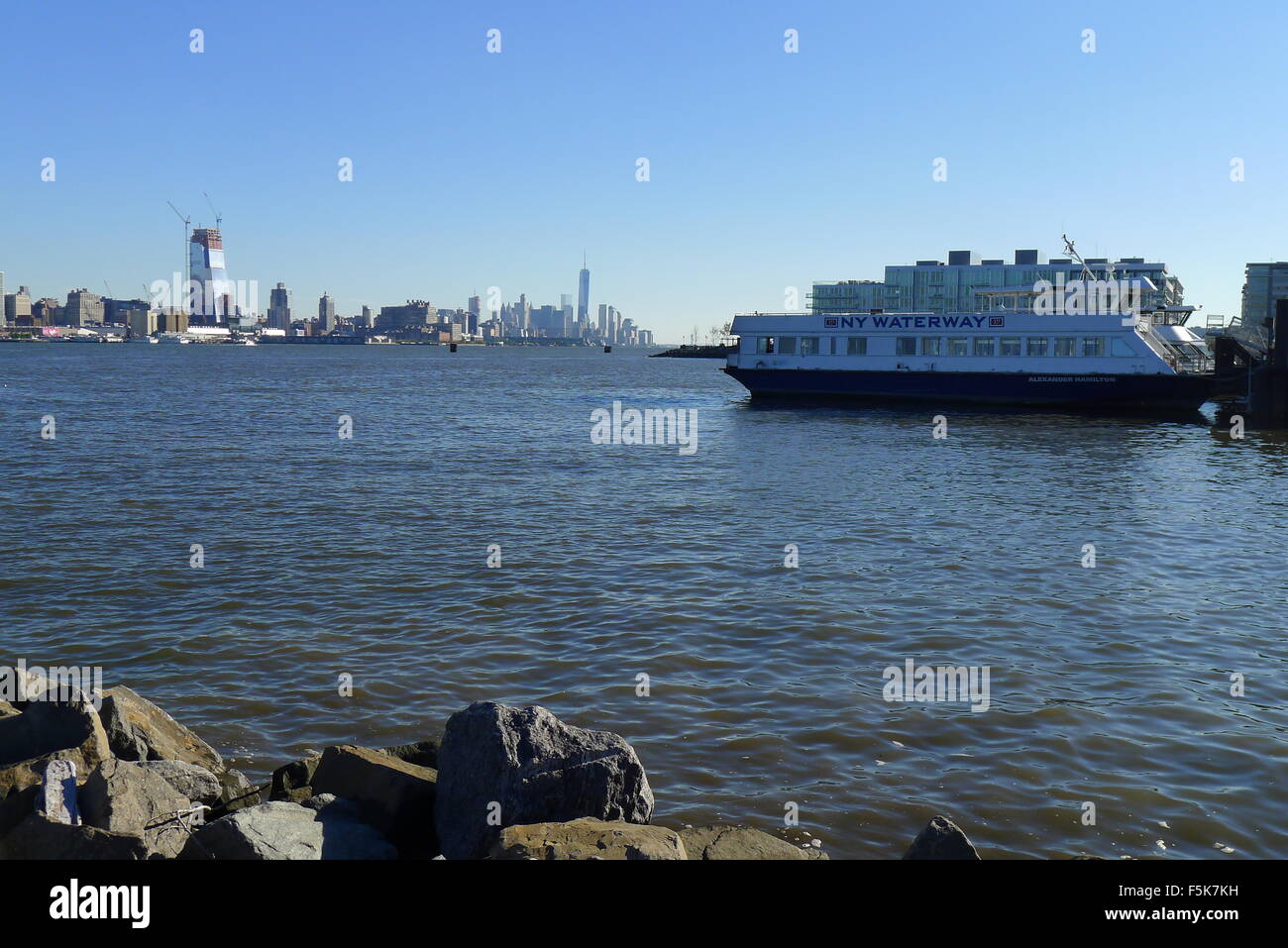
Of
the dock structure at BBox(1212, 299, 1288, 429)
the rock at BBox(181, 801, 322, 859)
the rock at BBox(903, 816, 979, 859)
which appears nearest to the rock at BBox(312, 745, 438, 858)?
the rock at BBox(181, 801, 322, 859)

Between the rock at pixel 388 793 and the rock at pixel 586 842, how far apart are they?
4.55ft

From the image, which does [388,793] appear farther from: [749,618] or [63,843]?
[749,618]

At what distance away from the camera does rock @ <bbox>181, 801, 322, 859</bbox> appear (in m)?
7.20

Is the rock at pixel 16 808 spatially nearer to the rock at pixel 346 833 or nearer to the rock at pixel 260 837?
the rock at pixel 260 837

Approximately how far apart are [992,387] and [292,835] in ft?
170

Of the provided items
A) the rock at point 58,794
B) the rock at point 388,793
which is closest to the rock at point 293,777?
the rock at point 388,793

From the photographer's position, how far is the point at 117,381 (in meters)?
92.6

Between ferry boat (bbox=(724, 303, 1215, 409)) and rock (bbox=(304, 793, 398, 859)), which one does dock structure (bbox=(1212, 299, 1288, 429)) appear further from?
rock (bbox=(304, 793, 398, 859))

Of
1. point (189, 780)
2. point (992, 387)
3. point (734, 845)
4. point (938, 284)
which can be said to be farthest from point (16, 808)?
point (938, 284)

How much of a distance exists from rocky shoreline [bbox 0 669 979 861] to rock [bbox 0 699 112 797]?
0.01m
